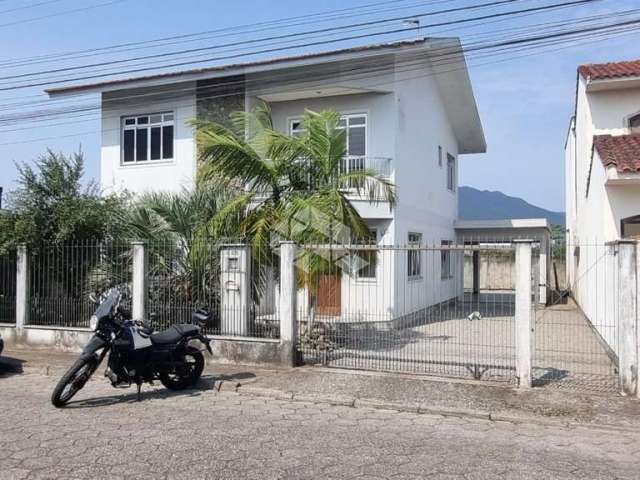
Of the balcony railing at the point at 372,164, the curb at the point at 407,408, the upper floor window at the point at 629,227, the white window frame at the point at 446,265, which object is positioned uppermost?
the balcony railing at the point at 372,164

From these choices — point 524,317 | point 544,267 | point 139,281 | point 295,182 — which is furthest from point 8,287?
point 544,267

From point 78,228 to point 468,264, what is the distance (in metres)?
16.8

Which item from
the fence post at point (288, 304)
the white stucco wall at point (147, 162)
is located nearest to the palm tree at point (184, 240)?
the fence post at point (288, 304)

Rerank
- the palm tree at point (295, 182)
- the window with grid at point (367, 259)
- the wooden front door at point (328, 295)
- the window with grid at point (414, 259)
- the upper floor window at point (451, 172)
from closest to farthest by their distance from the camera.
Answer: the palm tree at point (295, 182), the wooden front door at point (328, 295), the window with grid at point (367, 259), the window with grid at point (414, 259), the upper floor window at point (451, 172)

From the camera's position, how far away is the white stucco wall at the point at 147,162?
17.0 m

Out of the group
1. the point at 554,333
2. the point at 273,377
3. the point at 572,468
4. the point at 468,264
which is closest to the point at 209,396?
the point at 273,377

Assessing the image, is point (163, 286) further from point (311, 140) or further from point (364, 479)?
point (364, 479)

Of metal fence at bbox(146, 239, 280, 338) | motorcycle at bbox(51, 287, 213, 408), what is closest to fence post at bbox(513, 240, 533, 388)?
metal fence at bbox(146, 239, 280, 338)

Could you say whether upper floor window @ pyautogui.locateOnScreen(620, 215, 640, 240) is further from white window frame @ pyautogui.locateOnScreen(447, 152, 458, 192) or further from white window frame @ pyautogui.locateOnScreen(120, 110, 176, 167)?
white window frame @ pyautogui.locateOnScreen(120, 110, 176, 167)

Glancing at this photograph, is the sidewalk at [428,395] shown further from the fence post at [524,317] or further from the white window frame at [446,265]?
the white window frame at [446,265]

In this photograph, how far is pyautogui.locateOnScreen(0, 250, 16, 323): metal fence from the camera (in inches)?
452

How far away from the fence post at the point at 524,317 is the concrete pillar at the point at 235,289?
4.24 meters

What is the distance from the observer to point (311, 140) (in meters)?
10.2

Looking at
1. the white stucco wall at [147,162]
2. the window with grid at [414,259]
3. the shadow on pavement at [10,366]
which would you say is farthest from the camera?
the white stucco wall at [147,162]
